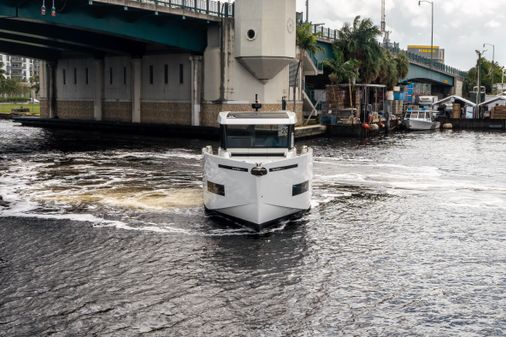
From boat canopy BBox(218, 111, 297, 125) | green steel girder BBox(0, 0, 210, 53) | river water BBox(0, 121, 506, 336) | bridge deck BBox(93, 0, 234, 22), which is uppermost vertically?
bridge deck BBox(93, 0, 234, 22)

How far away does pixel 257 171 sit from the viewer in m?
19.4

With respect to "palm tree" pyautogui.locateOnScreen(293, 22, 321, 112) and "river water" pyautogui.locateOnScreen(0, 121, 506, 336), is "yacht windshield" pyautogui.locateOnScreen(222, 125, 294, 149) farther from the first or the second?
"palm tree" pyautogui.locateOnScreen(293, 22, 321, 112)

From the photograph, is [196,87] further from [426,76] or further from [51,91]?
[426,76]

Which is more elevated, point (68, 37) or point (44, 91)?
point (68, 37)

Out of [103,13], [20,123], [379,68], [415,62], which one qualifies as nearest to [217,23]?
[103,13]

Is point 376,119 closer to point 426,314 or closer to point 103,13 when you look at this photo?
point 103,13

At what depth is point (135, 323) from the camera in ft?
44.0

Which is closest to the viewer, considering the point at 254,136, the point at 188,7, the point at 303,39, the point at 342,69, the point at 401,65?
the point at 254,136

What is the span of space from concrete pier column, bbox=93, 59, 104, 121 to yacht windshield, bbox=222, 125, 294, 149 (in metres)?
49.3

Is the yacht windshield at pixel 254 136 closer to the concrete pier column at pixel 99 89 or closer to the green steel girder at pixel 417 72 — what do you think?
the concrete pier column at pixel 99 89

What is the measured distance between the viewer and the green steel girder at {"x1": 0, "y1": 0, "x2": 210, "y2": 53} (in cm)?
4259

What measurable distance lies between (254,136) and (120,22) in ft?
97.1

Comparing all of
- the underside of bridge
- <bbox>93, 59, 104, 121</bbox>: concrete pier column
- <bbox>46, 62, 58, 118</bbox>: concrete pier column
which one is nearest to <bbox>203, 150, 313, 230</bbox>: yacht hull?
the underside of bridge

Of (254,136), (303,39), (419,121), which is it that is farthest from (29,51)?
(254,136)
